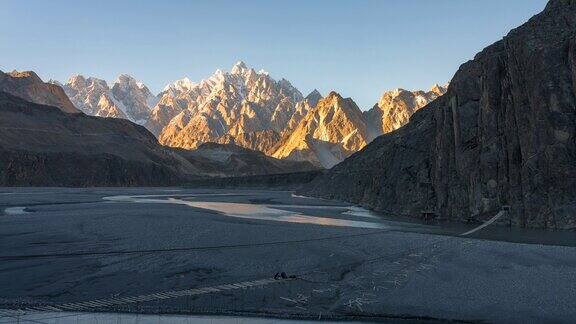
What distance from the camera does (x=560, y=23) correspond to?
67188 mm

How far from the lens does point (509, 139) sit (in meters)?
66.1

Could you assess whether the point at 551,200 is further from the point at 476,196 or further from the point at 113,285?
the point at 113,285

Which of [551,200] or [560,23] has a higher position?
[560,23]

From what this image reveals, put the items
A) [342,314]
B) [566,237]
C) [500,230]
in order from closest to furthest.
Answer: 1. [342,314]
2. [566,237]
3. [500,230]

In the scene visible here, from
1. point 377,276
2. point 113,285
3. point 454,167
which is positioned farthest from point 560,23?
point 113,285

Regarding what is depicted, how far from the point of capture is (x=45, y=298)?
23.9 metres

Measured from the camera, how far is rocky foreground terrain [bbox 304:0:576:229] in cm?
5859

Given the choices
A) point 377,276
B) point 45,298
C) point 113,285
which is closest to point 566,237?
point 377,276

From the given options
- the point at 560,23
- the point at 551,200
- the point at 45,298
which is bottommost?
the point at 45,298

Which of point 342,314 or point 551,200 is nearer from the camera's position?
point 342,314

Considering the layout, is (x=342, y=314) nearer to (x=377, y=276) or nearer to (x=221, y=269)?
(x=377, y=276)

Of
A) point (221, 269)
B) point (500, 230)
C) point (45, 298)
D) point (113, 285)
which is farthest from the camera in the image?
point (500, 230)

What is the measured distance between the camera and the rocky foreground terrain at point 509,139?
192ft

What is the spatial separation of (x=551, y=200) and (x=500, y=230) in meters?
7.26
